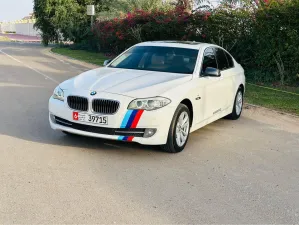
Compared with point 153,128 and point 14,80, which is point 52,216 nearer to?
point 153,128

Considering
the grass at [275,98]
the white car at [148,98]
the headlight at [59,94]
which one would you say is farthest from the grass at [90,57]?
the headlight at [59,94]

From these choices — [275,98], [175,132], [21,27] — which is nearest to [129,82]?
[175,132]

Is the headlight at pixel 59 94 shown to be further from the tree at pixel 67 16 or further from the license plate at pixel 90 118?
the tree at pixel 67 16

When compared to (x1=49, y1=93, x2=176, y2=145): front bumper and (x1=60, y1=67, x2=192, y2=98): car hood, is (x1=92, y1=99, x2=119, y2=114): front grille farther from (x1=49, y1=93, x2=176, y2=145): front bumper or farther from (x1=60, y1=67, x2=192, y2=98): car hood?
(x1=60, y1=67, x2=192, y2=98): car hood

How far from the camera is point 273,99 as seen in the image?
1144cm

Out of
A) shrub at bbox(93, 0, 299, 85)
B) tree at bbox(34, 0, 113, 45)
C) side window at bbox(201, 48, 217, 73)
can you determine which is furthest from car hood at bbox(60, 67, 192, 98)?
tree at bbox(34, 0, 113, 45)

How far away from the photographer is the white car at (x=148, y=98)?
5.92 metres

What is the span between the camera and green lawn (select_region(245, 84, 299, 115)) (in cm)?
1038

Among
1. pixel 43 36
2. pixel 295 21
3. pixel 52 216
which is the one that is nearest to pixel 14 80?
pixel 295 21

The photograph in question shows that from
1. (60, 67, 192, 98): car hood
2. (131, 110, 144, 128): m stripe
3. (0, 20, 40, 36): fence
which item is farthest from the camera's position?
(0, 20, 40, 36): fence

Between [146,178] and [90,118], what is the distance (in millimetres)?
1305

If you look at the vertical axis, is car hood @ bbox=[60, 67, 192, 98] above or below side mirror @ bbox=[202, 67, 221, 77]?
below

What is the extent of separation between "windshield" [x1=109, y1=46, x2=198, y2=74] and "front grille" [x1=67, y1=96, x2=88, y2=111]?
1576 mm

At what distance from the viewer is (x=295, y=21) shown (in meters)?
13.4
